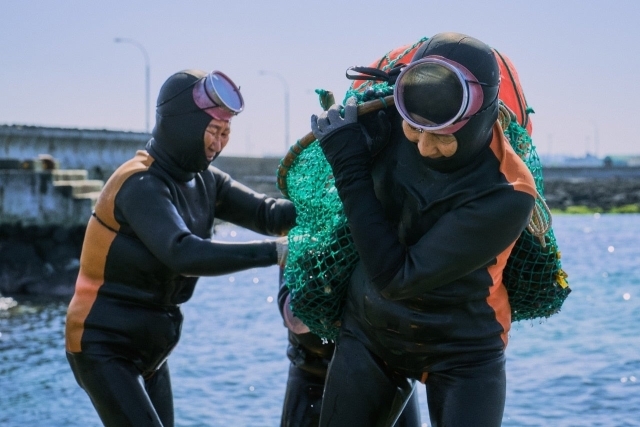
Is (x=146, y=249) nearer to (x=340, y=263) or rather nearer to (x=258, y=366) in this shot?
(x=340, y=263)

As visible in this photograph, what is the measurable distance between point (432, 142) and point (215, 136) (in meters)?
1.72

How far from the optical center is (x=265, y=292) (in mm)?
23078

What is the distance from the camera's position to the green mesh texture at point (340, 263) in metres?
3.90

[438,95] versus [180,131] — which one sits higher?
[438,95]

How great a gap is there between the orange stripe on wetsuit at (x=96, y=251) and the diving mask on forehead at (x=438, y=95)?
1.79 metres

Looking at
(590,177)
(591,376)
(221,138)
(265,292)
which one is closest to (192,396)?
(591,376)

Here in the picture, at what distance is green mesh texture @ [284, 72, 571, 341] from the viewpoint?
3.90 m

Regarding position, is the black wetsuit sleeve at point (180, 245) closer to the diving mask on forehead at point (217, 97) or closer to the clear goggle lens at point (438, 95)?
the diving mask on forehead at point (217, 97)

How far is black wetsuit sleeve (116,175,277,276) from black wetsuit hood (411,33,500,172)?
3.93 feet

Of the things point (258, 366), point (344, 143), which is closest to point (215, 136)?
point (344, 143)

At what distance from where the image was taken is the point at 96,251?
4.82 m

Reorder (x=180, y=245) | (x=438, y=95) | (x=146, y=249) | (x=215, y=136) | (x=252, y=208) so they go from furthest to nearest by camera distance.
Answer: (x=252, y=208) → (x=215, y=136) → (x=146, y=249) → (x=180, y=245) → (x=438, y=95)

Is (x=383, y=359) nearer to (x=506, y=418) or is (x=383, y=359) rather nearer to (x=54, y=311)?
(x=506, y=418)

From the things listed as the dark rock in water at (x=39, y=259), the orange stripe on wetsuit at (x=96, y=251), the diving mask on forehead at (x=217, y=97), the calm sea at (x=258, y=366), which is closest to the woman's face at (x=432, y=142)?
the diving mask on forehead at (x=217, y=97)
